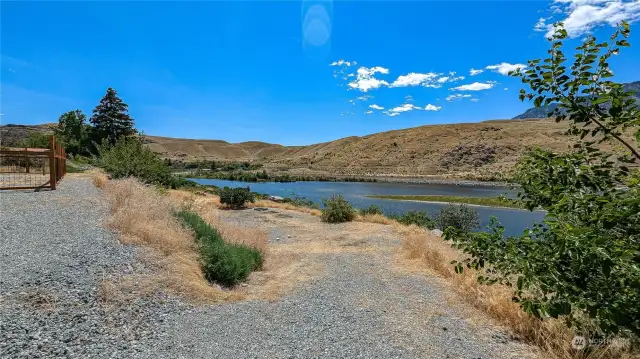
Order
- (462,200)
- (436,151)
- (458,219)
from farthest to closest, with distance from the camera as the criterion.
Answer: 1. (436,151)
2. (462,200)
3. (458,219)

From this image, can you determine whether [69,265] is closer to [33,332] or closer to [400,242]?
[33,332]

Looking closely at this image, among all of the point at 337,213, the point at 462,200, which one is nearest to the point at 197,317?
the point at 337,213

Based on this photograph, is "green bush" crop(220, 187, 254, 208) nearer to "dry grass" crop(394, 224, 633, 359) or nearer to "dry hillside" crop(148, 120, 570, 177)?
"dry grass" crop(394, 224, 633, 359)

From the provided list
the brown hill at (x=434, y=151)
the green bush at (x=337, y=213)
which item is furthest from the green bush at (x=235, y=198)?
the brown hill at (x=434, y=151)

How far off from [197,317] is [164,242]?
2768 mm

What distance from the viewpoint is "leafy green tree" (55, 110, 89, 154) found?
5009cm

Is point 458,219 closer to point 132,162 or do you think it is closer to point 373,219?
point 373,219

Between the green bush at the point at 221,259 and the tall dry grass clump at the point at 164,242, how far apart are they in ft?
0.83

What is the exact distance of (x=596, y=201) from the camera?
2283 millimetres

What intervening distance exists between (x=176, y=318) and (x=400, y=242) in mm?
10651

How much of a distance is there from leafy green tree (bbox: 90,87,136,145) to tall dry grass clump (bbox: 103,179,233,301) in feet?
159

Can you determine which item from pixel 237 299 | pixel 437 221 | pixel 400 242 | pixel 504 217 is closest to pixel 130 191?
pixel 237 299

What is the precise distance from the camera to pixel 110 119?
174ft
